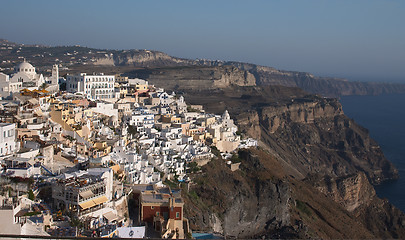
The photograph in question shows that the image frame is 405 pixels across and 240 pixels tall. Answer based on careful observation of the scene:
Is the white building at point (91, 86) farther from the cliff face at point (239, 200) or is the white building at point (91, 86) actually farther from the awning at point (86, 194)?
the awning at point (86, 194)

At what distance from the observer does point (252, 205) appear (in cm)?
2956

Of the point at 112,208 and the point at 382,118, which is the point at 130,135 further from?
the point at 382,118

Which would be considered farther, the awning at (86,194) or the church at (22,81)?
the church at (22,81)

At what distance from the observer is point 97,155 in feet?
72.9

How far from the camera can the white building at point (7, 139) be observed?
18875 mm

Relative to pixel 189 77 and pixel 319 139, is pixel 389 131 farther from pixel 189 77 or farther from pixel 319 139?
pixel 189 77

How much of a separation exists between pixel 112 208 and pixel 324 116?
74.2m

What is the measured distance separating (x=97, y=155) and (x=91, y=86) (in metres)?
14.9

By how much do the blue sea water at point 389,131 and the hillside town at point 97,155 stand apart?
75.1 ft

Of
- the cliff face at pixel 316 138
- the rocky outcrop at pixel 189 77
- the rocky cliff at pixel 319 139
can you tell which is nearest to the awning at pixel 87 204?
the cliff face at pixel 316 138

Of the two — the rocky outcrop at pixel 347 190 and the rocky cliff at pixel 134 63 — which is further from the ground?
the rocky cliff at pixel 134 63

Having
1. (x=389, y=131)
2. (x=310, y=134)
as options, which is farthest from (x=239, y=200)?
(x=389, y=131)

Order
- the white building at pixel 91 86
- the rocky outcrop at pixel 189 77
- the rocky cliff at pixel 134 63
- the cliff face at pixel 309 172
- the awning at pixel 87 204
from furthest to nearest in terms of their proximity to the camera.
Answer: the rocky cliff at pixel 134 63 < the rocky outcrop at pixel 189 77 < the white building at pixel 91 86 < the cliff face at pixel 309 172 < the awning at pixel 87 204

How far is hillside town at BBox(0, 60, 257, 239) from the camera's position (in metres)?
15.7
